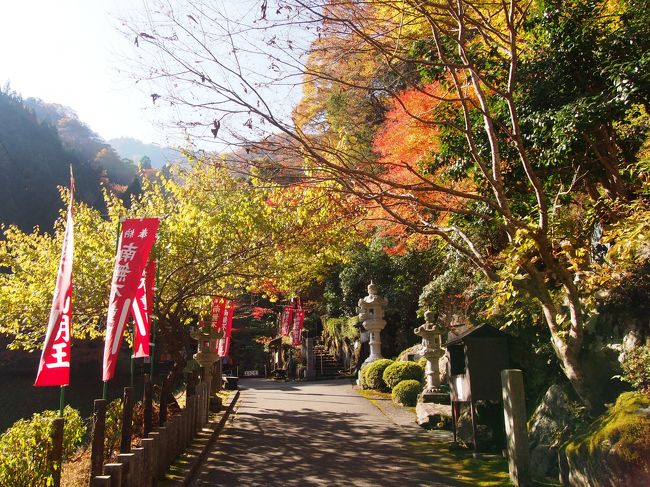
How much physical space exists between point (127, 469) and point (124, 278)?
3.29 m

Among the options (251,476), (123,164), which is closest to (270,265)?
(251,476)

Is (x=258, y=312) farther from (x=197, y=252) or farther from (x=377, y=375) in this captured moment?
(x=197, y=252)

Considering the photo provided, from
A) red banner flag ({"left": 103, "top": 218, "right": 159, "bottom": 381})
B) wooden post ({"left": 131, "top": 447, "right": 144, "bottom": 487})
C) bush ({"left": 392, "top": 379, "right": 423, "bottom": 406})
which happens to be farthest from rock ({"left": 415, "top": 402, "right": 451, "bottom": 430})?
wooden post ({"left": 131, "top": 447, "right": 144, "bottom": 487})

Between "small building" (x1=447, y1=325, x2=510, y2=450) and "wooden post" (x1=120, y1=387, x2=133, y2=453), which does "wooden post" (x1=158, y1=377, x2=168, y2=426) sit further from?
"small building" (x1=447, y1=325, x2=510, y2=450)

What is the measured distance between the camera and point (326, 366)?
29.9 m

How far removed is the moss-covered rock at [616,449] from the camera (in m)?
4.60

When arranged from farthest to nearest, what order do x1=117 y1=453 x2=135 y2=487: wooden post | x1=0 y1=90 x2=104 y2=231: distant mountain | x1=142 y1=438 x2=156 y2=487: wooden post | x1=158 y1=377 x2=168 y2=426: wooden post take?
1. x1=0 y1=90 x2=104 y2=231: distant mountain
2. x1=158 y1=377 x2=168 y2=426: wooden post
3. x1=142 y1=438 x2=156 y2=487: wooden post
4. x1=117 y1=453 x2=135 y2=487: wooden post

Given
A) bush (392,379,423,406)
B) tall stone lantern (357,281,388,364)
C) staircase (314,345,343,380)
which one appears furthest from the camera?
staircase (314,345,343,380)

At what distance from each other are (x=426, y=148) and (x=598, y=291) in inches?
284

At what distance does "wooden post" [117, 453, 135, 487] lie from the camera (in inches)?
180

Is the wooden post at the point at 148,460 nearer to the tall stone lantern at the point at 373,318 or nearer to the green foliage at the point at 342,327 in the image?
the tall stone lantern at the point at 373,318

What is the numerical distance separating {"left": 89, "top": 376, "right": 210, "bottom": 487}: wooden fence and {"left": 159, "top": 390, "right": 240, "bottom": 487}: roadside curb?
Result: 4.2 inches

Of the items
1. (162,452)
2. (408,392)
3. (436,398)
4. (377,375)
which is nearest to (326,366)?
(377,375)

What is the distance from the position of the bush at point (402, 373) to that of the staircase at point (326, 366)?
1194cm
